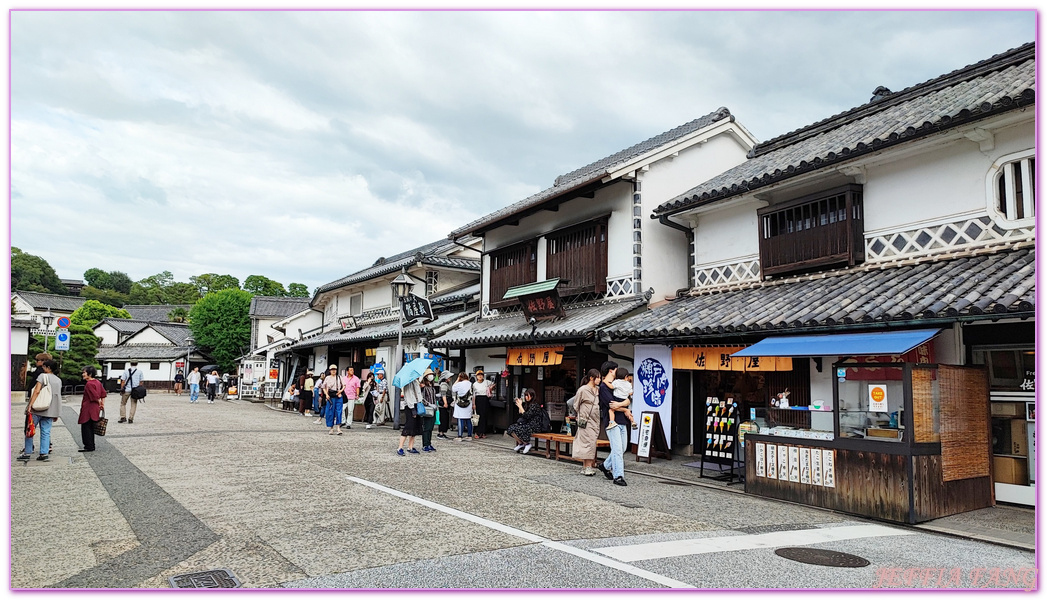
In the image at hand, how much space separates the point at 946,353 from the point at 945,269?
4.14 ft

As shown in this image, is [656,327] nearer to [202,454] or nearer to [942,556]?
[942,556]

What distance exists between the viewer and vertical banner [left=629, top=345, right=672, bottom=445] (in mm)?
13289

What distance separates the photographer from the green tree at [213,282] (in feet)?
263

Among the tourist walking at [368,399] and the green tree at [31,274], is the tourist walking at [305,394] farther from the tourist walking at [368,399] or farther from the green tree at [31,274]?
the green tree at [31,274]

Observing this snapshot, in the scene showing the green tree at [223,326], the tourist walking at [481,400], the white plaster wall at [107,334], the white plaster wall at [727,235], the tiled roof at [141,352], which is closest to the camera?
the white plaster wall at [727,235]

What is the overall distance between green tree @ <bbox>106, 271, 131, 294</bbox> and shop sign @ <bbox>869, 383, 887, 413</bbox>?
10205 cm

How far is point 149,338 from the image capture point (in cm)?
5847

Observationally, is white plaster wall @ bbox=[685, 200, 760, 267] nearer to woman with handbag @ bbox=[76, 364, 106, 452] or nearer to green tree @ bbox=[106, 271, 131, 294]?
woman with handbag @ bbox=[76, 364, 106, 452]

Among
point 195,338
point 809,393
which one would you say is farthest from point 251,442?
point 195,338

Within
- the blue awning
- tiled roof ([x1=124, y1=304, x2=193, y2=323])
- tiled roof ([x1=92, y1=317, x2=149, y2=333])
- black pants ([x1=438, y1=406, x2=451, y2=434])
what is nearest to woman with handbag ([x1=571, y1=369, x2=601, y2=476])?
the blue awning

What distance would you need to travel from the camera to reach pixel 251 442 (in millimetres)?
14453

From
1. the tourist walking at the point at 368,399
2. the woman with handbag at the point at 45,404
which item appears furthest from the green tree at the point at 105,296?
the woman with handbag at the point at 45,404

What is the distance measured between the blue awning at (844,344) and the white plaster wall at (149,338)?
59.0 meters

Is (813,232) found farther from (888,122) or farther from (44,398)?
(44,398)
